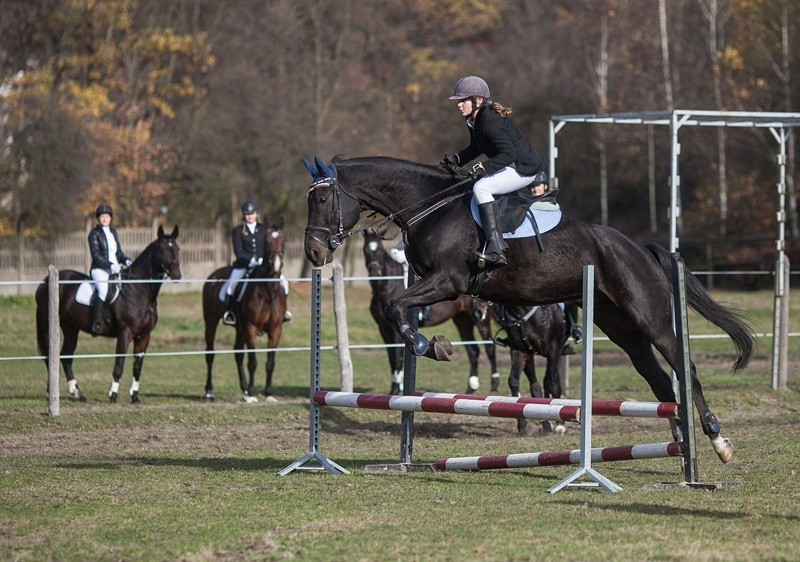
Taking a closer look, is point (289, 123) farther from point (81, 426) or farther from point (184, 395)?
point (81, 426)

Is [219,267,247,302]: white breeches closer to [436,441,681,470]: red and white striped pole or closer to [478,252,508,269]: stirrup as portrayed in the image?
[436,441,681,470]: red and white striped pole

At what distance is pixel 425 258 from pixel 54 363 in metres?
6.18

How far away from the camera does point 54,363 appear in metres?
13.5

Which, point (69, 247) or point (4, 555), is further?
point (69, 247)

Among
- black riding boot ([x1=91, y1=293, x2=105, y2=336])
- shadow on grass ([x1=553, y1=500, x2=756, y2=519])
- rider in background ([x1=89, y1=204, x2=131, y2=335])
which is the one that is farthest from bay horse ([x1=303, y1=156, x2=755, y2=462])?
rider in background ([x1=89, y1=204, x2=131, y2=335])

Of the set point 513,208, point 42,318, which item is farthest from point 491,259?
point 42,318

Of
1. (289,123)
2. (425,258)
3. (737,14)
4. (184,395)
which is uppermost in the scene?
(737,14)

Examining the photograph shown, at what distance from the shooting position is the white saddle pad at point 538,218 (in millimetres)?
9141

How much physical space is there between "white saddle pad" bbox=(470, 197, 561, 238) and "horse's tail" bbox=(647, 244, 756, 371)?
36.2 inches

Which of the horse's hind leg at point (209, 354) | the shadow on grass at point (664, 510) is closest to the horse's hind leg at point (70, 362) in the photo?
the horse's hind leg at point (209, 354)

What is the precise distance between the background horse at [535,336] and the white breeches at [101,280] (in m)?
5.90

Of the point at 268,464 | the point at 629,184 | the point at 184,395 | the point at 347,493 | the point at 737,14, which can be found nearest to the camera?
the point at 347,493

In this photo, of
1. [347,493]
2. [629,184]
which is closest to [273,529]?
[347,493]

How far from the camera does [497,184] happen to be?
9.13m
